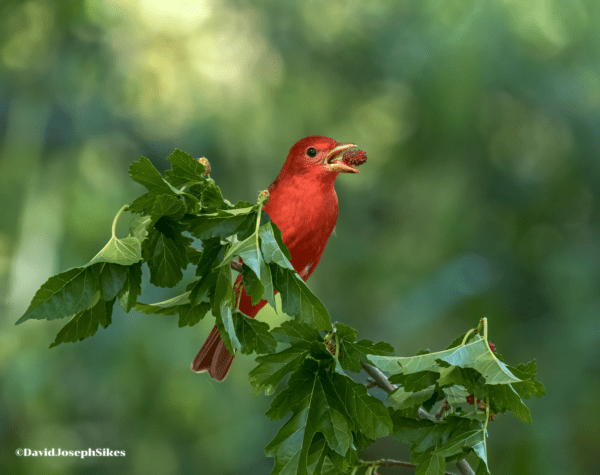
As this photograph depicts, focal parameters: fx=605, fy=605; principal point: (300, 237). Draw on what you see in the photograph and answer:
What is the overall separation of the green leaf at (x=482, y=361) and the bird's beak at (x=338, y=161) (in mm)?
413

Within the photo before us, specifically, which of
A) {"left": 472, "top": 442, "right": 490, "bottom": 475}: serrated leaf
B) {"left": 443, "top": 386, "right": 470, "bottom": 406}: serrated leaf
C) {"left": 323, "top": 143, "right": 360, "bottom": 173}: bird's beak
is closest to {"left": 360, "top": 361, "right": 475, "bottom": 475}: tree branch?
{"left": 443, "top": 386, "right": 470, "bottom": 406}: serrated leaf

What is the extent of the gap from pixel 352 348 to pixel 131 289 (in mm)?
283

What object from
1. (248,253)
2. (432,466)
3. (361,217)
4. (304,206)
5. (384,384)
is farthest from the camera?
(361,217)

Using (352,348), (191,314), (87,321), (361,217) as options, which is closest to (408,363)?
(352,348)

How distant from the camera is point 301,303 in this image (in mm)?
664

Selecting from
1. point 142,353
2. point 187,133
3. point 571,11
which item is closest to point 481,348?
point 142,353

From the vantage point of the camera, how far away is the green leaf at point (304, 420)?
694 millimetres

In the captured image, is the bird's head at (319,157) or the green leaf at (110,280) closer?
the green leaf at (110,280)

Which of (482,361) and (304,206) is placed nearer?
(482,361)

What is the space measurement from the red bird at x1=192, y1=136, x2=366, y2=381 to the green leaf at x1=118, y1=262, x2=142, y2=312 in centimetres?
29

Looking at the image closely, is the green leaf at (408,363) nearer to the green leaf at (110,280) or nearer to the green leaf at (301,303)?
the green leaf at (301,303)

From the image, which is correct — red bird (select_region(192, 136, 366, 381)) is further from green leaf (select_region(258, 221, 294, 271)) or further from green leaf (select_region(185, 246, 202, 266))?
green leaf (select_region(258, 221, 294, 271))

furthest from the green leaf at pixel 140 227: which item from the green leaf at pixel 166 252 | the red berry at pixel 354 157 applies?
the red berry at pixel 354 157

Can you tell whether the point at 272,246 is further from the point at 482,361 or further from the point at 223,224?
the point at 482,361
